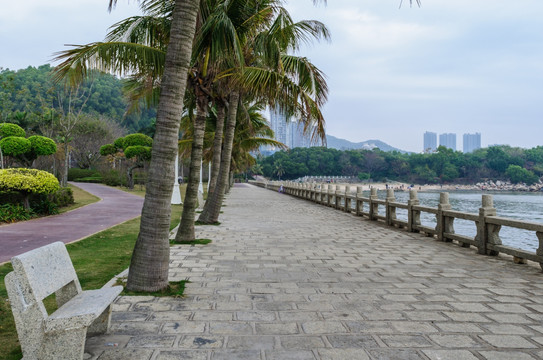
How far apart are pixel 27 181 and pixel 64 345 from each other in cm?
1208

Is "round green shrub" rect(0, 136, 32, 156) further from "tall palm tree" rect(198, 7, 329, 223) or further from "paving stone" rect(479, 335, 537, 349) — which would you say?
"paving stone" rect(479, 335, 537, 349)

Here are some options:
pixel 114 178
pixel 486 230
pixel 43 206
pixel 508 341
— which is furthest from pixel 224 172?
pixel 114 178

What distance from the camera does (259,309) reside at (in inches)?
178

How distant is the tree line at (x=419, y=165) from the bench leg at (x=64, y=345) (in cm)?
7910

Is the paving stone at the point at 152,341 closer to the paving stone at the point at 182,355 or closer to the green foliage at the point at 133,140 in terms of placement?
the paving stone at the point at 182,355

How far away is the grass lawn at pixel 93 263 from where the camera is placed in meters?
3.65

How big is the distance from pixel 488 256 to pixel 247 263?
4893mm

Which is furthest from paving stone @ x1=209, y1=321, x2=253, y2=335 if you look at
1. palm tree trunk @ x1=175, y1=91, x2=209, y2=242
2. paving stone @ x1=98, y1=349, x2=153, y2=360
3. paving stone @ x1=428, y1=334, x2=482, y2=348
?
palm tree trunk @ x1=175, y1=91, x2=209, y2=242

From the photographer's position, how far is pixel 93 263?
693cm

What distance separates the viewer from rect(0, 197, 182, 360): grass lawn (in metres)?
3.65

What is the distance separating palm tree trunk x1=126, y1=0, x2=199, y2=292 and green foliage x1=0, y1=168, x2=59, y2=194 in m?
10.1

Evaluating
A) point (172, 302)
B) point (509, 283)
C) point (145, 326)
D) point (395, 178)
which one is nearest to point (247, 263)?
point (172, 302)

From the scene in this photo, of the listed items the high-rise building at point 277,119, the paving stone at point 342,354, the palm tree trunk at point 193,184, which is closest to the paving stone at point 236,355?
the paving stone at point 342,354

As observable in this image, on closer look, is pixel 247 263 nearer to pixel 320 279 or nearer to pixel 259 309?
pixel 320 279
